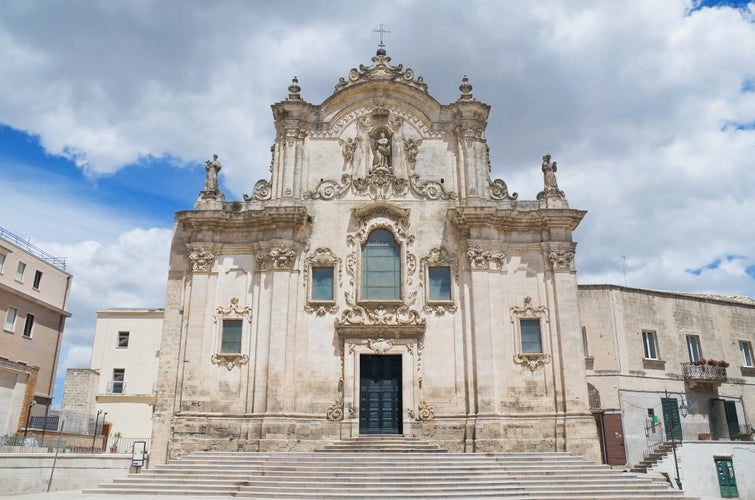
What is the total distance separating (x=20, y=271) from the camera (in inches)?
1249

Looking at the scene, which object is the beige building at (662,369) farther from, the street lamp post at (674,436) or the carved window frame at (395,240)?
the carved window frame at (395,240)

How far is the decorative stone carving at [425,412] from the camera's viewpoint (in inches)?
804

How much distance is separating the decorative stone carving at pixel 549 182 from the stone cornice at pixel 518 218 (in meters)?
0.87

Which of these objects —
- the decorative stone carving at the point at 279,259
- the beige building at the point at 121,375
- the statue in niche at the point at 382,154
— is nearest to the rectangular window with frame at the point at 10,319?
the beige building at the point at 121,375

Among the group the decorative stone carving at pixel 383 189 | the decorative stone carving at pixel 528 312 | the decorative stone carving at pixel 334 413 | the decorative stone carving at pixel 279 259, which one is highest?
the decorative stone carving at pixel 383 189

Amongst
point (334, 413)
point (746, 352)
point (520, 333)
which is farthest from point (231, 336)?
point (746, 352)

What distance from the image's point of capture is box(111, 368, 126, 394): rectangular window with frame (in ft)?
121

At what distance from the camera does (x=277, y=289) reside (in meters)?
21.5

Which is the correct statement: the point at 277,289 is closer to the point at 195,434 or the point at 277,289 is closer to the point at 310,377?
the point at 310,377

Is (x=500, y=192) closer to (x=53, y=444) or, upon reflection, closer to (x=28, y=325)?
(x=53, y=444)

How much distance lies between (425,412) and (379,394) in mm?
1624

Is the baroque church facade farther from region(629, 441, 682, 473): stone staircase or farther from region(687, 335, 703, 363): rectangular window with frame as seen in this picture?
region(687, 335, 703, 363): rectangular window with frame

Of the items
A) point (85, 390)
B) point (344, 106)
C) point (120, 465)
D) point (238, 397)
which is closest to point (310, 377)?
point (238, 397)

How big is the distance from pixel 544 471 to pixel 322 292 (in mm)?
9126
